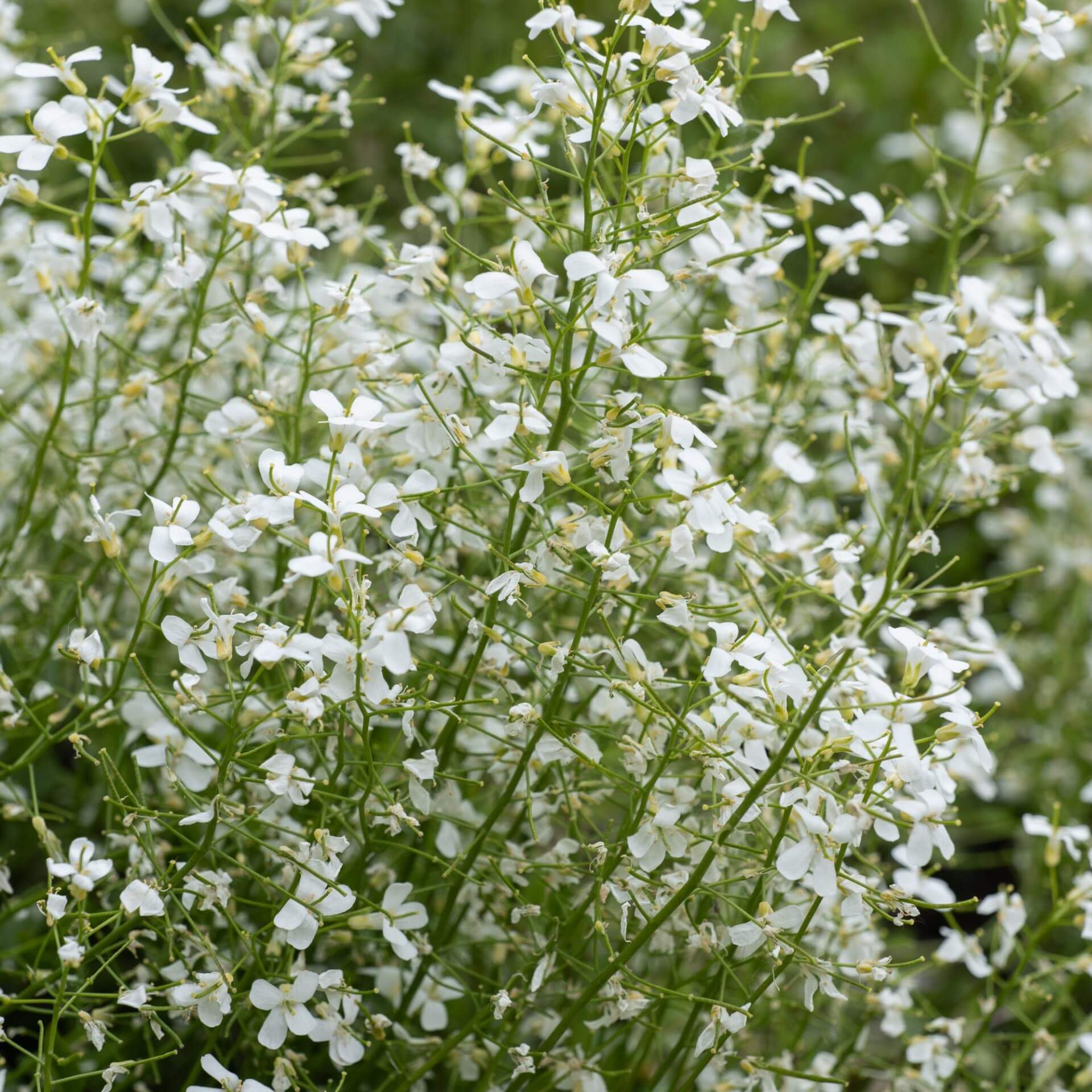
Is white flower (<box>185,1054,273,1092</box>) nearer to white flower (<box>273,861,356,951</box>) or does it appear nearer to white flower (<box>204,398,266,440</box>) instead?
white flower (<box>273,861,356,951</box>)

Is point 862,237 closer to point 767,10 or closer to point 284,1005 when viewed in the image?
point 767,10

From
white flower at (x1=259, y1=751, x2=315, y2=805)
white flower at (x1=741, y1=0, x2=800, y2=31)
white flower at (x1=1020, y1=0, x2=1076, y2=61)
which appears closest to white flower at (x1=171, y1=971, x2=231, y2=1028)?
white flower at (x1=259, y1=751, x2=315, y2=805)

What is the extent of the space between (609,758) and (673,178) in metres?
0.73

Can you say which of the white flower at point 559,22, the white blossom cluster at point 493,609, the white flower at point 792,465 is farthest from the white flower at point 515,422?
the white flower at point 792,465

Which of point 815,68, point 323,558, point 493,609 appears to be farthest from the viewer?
point 815,68

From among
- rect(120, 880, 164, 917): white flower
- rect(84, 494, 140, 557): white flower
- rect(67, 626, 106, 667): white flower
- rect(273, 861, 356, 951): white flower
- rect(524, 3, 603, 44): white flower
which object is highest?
rect(524, 3, 603, 44): white flower

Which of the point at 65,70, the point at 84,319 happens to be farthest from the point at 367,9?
the point at 84,319

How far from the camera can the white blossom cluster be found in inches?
37.3

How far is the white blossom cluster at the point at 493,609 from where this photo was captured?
0.95 m

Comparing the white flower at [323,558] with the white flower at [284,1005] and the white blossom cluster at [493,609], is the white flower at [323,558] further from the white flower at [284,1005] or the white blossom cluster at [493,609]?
the white flower at [284,1005]

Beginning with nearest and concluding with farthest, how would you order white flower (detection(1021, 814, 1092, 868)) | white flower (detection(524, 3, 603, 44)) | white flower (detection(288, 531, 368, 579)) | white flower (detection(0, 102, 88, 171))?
white flower (detection(288, 531, 368, 579))
white flower (detection(524, 3, 603, 44))
white flower (detection(0, 102, 88, 171))
white flower (detection(1021, 814, 1092, 868))

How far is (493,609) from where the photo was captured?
0.98 m

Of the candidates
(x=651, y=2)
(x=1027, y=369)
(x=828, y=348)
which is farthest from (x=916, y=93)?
(x=651, y=2)

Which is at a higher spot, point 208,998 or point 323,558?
point 323,558
